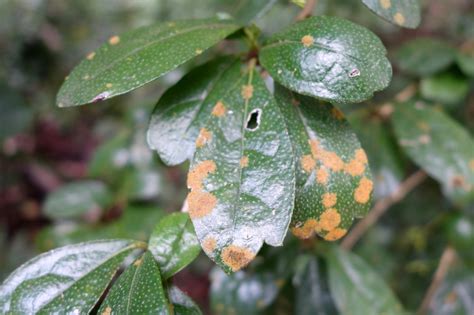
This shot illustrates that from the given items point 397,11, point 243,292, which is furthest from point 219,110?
point 243,292

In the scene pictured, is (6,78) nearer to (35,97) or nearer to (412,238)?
(35,97)

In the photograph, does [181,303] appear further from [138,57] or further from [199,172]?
[138,57]

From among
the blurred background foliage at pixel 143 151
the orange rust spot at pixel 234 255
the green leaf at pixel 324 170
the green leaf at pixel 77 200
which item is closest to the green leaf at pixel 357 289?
the blurred background foliage at pixel 143 151

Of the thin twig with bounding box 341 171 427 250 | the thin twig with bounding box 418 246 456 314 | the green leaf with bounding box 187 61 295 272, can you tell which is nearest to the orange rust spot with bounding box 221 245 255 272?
the green leaf with bounding box 187 61 295 272

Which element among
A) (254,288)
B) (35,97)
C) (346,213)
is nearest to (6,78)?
(35,97)

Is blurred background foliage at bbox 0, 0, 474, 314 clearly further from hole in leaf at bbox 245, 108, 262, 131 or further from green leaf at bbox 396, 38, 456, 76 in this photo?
hole in leaf at bbox 245, 108, 262, 131
